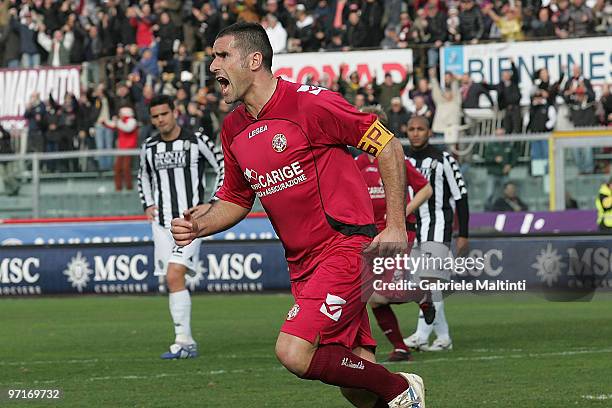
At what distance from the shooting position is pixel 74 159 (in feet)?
78.2

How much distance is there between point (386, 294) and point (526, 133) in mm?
12379

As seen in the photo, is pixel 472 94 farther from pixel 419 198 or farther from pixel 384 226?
pixel 384 226

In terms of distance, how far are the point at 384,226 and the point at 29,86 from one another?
21.4 m

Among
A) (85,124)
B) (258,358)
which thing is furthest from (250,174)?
(85,124)

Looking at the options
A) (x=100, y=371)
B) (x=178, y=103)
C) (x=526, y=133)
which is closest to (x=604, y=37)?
(x=526, y=133)

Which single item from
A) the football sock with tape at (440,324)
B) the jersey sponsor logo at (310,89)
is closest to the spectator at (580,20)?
the football sock with tape at (440,324)

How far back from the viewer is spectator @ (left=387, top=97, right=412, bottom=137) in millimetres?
24453

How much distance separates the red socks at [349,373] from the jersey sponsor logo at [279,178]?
34.5 inches

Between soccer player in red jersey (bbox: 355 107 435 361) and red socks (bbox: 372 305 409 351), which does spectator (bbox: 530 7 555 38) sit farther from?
red socks (bbox: 372 305 409 351)

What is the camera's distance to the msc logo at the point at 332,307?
686cm

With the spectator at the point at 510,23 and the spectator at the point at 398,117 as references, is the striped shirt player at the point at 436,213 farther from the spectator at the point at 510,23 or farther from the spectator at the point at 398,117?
the spectator at the point at 510,23

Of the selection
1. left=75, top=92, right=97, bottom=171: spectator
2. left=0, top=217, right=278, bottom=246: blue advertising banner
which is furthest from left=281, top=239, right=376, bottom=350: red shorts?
left=75, top=92, right=97, bottom=171: spectator

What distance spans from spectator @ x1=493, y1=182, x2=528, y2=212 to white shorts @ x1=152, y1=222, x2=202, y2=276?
30.5 feet

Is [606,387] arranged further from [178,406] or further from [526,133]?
[526,133]
